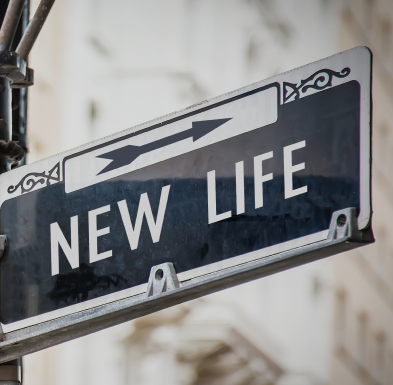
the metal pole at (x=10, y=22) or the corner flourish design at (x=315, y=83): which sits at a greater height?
the metal pole at (x=10, y=22)

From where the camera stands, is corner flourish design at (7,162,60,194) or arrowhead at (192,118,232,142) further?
corner flourish design at (7,162,60,194)

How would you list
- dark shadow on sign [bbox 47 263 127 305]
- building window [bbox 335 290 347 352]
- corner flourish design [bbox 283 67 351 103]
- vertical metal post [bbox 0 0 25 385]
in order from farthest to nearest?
building window [bbox 335 290 347 352] → vertical metal post [bbox 0 0 25 385] → dark shadow on sign [bbox 47 263 127 305] → corner flourish design [bbox 283 67 351 103]

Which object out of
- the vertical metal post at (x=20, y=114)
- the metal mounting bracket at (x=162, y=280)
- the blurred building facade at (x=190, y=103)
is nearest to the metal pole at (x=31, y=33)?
the vertical metal post at (x=20, y=114)

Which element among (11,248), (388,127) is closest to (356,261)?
(388,127)

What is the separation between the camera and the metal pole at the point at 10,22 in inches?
103

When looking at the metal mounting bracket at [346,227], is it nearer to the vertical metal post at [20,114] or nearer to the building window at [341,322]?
the vertical metal post at [20,114]

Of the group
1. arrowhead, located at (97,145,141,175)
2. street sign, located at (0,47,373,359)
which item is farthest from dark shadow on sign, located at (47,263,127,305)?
arrowhead, located at (97,145,141,175)

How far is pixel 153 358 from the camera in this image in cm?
1667

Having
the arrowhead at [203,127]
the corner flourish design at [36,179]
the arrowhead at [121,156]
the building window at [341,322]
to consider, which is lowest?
the arrowhead at [203,127]

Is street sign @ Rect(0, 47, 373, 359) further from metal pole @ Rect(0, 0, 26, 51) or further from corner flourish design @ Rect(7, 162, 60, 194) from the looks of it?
metal pole @ Rect(0, 0, 26, 51)

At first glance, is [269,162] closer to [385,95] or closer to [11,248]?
[11,248]

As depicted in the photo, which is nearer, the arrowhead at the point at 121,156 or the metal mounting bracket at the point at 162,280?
the metal mounting bracket at the point at 162,280

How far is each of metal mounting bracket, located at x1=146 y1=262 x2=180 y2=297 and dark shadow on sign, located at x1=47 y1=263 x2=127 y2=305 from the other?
95 mm

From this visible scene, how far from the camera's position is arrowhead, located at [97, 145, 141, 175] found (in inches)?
90.4
